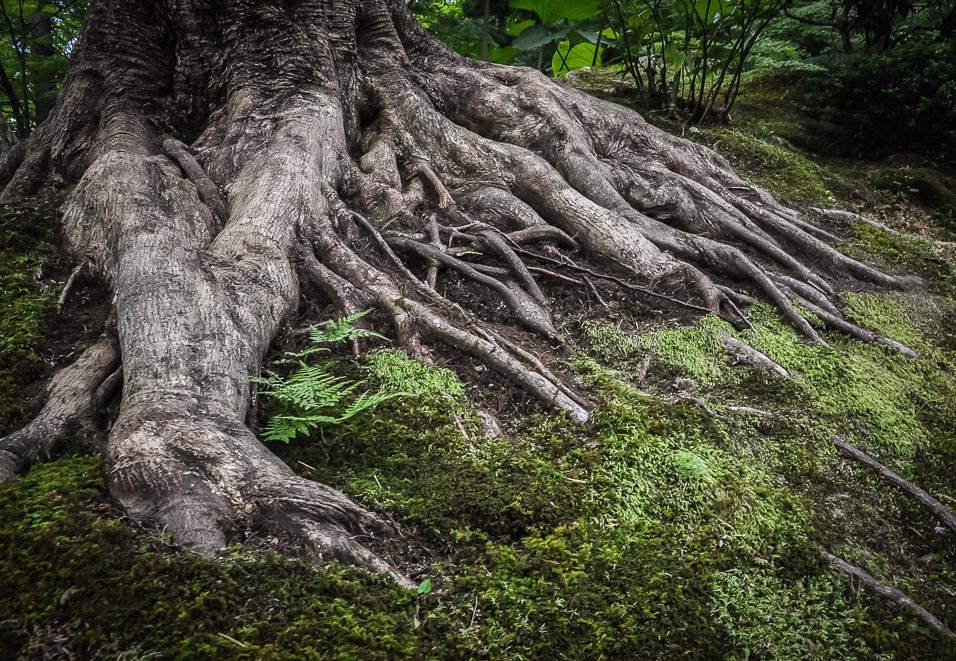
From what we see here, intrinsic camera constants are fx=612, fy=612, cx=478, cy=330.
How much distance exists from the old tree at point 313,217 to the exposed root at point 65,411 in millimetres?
14

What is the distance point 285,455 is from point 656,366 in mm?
2266

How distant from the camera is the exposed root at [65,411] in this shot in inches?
107

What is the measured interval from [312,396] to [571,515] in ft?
4.46

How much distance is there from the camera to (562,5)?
788cm

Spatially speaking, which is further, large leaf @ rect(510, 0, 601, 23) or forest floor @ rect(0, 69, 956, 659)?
large leaf @ rect(510, 0, 601, 23)

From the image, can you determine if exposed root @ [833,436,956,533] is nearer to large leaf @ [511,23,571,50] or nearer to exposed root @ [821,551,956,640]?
exposed root @ [821,551,956,640]

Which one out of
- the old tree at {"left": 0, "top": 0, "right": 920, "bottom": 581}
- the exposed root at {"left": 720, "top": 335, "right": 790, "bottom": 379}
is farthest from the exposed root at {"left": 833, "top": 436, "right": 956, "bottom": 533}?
the old tree at {"left": 0, "top": 0, "right": 920, "bottom": 581}

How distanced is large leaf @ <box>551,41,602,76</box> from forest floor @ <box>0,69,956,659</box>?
7.84 metres

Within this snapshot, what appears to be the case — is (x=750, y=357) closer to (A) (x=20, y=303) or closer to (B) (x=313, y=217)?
(B) (x=313, y=217)

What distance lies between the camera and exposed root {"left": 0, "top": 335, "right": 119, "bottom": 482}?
2.71m

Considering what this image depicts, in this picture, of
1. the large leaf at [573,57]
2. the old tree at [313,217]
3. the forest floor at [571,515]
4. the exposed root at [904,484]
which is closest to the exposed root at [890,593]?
the forest floor at [571,515]

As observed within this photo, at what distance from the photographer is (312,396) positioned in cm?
302

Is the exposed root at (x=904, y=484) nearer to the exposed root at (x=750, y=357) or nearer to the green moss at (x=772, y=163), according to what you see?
the exposed root at (x=750, y=357)

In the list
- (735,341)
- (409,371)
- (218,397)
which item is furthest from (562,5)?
(218,397)
